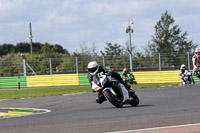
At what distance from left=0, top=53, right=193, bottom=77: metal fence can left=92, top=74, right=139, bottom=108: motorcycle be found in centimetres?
1932

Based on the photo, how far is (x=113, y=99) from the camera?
12.0m

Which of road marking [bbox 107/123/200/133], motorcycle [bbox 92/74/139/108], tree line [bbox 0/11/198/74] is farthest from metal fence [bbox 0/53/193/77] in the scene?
road marking [bbox 107/123/200/133]

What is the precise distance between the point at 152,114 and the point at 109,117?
2.99ft

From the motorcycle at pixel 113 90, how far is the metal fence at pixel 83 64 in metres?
19.3

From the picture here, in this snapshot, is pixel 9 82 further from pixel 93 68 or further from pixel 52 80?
pixel 93 68

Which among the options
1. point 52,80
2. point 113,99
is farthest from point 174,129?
point 52,80

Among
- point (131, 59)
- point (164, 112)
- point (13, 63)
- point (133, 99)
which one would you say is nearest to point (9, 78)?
point (13, 63)

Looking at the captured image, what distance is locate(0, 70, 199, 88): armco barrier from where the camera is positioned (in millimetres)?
31266

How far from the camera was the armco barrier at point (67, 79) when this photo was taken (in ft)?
103

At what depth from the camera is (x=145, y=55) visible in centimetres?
3212

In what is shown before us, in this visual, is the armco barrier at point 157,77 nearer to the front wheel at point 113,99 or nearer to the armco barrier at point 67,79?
the armco barrier at point 67,79

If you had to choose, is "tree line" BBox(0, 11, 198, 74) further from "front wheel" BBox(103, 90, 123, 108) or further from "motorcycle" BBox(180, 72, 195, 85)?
"front wheel" BBox(103, 90, 123, 108)

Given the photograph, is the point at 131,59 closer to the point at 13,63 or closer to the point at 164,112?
the point at 13,63

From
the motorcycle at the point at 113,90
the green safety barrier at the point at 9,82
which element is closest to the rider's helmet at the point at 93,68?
the motorcycle at the point at 113,90
